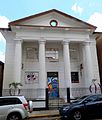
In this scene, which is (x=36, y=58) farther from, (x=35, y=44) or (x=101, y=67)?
(x=101, y=67)

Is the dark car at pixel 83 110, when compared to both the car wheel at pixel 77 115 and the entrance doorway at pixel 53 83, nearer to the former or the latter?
the car wheel at pixel 77 115

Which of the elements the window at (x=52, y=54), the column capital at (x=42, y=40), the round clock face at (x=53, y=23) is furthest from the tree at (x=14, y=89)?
the round clock face at (x=53, y=23)

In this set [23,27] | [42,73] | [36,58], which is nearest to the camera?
[42,73]

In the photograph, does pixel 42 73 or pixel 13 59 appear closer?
pixel 42 73

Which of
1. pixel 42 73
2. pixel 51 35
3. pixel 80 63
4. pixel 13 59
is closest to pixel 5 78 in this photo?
pixel 13 59

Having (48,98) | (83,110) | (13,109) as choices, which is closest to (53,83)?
(48,98)

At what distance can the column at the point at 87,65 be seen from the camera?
19297 millimetres

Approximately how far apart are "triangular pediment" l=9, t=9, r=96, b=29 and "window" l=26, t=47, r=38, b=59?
3153 mm

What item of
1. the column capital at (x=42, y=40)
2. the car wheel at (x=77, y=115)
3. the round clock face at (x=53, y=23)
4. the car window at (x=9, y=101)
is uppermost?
the round clock face at (x=53, y=23)

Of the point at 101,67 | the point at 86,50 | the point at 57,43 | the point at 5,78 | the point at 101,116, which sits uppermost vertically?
the point at 57,43

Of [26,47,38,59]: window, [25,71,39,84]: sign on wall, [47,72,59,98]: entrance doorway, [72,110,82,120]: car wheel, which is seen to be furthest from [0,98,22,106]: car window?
[26,47,38,59]: window

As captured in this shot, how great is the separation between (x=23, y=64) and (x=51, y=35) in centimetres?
493

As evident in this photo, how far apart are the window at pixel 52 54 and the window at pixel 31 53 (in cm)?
153

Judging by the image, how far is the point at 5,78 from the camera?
62.4 ft
